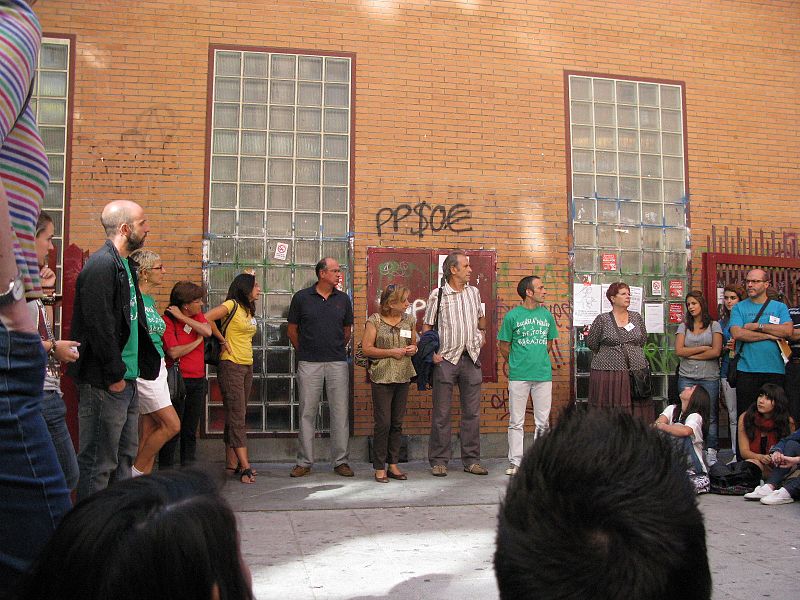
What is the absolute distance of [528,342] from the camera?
8.09 meters

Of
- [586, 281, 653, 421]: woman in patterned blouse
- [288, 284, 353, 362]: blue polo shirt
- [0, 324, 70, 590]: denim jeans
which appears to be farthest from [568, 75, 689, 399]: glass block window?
[0, 324, 70, 590]: denim jeans

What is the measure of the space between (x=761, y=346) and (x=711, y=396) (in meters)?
0.81

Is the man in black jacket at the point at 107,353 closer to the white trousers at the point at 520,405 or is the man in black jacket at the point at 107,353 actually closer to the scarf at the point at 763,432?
the white trousers at the point at 520,405

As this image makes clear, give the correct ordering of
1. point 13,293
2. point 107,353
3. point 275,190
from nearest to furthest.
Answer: point 13,293
point 107,353
point 275,190

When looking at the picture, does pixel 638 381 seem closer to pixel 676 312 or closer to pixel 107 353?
pixel 676 312

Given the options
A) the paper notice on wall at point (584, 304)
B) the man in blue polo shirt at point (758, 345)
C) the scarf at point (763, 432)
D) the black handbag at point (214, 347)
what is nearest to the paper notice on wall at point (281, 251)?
the black handbag at point (214, 347)

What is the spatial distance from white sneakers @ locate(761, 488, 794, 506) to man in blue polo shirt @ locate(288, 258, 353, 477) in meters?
3.83

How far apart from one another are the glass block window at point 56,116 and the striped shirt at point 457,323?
4.17 metres

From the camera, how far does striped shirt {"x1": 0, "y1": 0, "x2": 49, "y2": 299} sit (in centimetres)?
173

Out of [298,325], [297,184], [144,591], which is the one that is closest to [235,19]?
[297,184]

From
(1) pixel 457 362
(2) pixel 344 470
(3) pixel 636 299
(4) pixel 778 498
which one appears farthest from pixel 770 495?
(2) pixel 344 470

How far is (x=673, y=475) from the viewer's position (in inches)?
44.9

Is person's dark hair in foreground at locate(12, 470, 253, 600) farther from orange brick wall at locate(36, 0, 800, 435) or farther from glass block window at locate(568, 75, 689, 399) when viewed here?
glass block window at locate(568, 75, 689, 399)

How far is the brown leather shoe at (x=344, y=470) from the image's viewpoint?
7703mm
